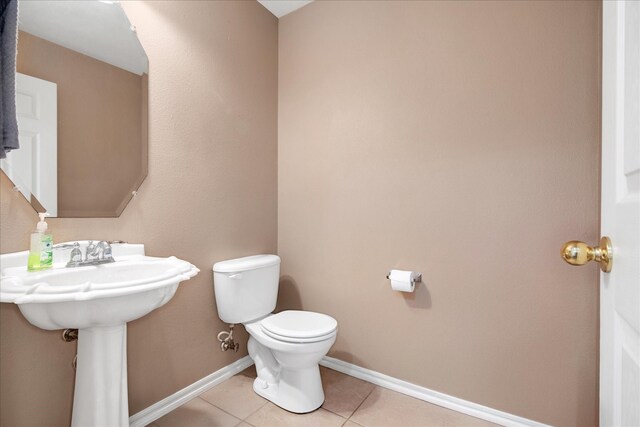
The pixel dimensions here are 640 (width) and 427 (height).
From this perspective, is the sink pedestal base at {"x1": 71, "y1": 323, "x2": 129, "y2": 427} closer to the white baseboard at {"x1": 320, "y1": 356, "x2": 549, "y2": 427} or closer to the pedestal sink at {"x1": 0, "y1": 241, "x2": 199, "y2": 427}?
the pedestal sink at {"x1": 0, "y1": 241, "x2": 199, "y2": 427}

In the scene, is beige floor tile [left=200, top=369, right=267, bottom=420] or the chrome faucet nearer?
the chrome faucet

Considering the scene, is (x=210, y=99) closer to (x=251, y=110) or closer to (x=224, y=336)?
(x=251, y=110)

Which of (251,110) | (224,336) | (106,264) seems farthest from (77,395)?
(251,110)

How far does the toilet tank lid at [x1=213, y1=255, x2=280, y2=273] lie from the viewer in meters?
1.75

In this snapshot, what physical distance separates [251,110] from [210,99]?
327 millimetres

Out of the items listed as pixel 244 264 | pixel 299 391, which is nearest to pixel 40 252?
pixel 244 264

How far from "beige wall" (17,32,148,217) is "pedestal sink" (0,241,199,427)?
0.78 feet

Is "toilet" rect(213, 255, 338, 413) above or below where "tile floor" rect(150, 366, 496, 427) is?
above

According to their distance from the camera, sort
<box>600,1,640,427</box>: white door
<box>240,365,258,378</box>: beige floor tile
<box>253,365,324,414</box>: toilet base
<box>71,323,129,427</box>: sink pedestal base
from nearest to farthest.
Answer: <box>600,1,640,427</box>: white door, <box>71,323,129,427</box>: sink pedestal base, <box>253,365,324,414</box>: toilet base, <box>240,365,258,378</box>: beige floor tile

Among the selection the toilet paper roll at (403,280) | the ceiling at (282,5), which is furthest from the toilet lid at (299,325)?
the ceiling at (282,5)

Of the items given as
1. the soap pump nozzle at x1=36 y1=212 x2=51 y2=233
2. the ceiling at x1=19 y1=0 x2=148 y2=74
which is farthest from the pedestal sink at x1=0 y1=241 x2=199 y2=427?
the ceiling at x1=19 y1=0 x2=148 y2=74

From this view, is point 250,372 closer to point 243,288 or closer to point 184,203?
point 243,288

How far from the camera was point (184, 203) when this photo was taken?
170 centimetres

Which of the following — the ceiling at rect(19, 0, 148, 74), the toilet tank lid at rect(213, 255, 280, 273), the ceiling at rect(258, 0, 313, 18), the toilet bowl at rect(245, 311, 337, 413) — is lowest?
the toilet bowl at rect(245, 311, 337, 413)
